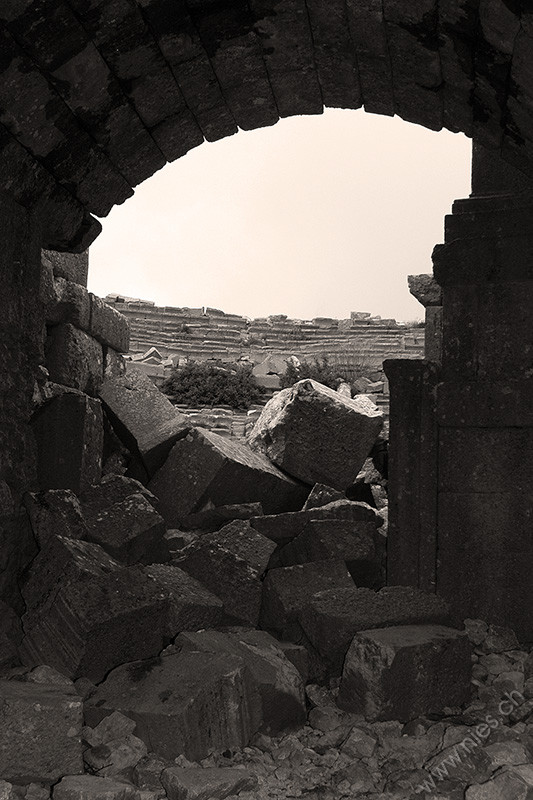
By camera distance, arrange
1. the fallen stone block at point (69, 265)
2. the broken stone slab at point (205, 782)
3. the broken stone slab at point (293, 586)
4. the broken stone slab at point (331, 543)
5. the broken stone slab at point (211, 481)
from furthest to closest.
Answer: the fallen stone block at point (69, 265), the broken stone slab at point (211, 481), the broken stone slab at point (331, 543), the broken stone slab at point (293, 586), the broken stone slab at point (205, 782)

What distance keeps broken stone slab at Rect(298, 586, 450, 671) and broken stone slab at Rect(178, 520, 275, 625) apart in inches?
15.8

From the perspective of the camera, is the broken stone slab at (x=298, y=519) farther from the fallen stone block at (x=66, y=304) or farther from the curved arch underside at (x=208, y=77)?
the curved arch underside at (x=208, y=77)

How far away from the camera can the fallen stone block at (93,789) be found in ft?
8.34

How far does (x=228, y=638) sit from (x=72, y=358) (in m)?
2.38

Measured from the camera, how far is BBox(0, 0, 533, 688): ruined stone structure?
128 inches

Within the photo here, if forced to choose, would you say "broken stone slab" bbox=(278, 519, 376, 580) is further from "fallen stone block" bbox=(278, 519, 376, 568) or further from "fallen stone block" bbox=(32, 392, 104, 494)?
"fallen stone block" bbox=(32, 392, 104, 494)

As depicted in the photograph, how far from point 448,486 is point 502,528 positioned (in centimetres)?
42

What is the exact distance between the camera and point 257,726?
339 centimetres

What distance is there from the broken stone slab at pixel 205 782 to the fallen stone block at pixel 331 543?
206 cm

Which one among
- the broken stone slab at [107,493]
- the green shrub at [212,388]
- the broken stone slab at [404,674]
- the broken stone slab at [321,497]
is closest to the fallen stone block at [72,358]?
the broken stone slab at [107,493]

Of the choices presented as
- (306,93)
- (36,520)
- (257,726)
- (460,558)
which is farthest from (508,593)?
(306,93)

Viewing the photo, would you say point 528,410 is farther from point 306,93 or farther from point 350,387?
point 350,387

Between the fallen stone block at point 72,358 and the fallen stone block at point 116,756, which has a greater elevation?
the fallen stone block at point 72,358

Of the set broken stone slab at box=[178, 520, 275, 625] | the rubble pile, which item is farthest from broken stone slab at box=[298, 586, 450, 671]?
broken stone slab at box=[178, 520, 275, 625]
